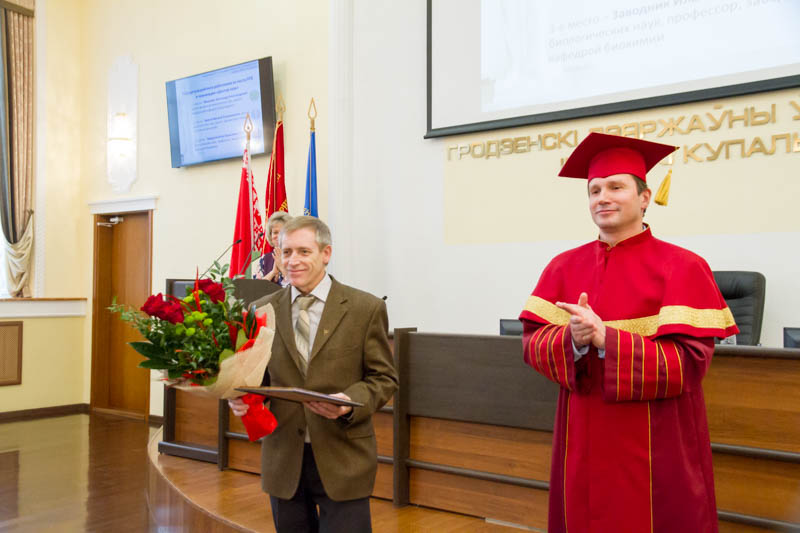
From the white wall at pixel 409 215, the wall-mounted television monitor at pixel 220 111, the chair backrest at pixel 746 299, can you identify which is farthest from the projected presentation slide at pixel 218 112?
the chair backrest at pixel 746 299

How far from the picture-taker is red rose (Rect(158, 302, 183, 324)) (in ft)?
5.93

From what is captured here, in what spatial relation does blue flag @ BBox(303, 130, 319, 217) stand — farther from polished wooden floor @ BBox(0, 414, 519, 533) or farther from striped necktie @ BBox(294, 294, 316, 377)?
striped necktie @ BBox(294, 294, 316, 377)

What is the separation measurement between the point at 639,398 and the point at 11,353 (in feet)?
23.5

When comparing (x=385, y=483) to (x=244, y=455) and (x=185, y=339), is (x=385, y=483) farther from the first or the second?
(x=185, y=339)

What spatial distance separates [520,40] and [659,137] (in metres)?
1.22

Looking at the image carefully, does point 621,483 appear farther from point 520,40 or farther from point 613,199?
point 520,40

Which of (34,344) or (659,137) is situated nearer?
(659,137)

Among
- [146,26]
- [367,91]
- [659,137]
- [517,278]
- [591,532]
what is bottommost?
[591,532]

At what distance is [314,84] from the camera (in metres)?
5.88

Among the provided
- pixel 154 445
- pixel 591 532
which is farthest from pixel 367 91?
pixel 591 532

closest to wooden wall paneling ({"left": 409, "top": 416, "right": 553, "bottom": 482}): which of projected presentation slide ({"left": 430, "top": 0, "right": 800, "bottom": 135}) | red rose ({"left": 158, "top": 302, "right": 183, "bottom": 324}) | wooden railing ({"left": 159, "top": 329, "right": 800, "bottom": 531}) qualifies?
wooden railing ({"left": 159, "top": 329, "right": 800, "bottom": 531})

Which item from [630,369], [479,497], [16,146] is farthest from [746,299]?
[16,146]

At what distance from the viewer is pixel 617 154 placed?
1837 millimetres

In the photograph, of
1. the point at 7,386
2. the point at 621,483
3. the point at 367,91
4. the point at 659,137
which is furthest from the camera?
the point at 7,386
